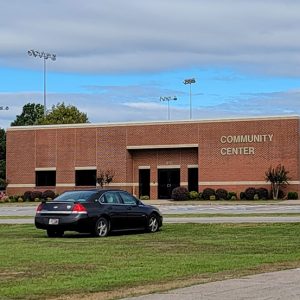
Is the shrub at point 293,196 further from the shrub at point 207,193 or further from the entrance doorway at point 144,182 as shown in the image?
the entrance doorway at point 144,182

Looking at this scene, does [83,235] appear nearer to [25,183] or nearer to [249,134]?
[249,134]

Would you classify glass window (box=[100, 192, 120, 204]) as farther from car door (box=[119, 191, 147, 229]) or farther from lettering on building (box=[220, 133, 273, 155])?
lettering on building (box=[220, 133, 273, 155])

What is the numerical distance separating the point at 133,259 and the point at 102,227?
6.69 m

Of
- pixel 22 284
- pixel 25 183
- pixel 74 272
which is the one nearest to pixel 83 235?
pixel 74 272

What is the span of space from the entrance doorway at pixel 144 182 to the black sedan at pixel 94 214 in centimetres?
3969

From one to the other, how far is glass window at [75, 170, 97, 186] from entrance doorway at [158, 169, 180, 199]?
5.88 meters

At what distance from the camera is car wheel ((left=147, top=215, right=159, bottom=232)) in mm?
23277

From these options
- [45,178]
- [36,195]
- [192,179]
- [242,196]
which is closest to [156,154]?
[192,179]

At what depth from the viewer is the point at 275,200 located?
182 ft

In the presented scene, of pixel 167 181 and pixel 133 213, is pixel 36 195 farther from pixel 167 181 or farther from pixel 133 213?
pixel 133 213

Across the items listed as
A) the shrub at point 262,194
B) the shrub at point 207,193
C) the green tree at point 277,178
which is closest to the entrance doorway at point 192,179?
the shrub at point 207,193

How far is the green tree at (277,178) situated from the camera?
5634 centimetres

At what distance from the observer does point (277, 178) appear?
5634 cm

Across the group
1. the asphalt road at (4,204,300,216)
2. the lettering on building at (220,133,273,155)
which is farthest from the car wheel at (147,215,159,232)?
the lettering on building at (220,133,273,155)
